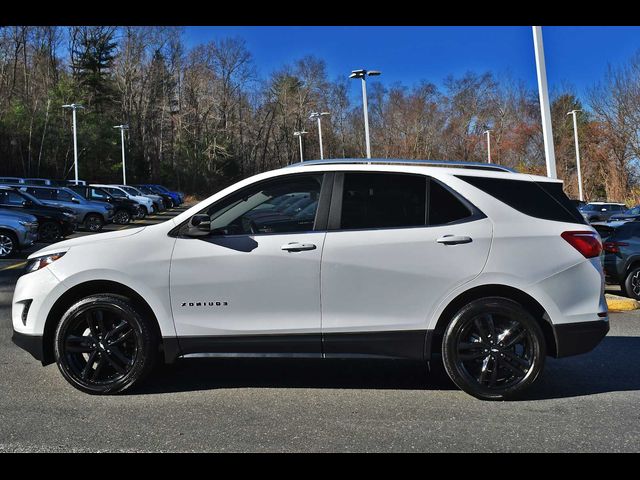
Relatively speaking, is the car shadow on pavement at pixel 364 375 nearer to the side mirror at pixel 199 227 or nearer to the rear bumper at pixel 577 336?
the rear bumper at pixel 577 336

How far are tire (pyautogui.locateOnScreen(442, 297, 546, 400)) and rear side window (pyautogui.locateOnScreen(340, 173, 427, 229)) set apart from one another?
0.83m

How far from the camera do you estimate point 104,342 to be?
15.0 ft

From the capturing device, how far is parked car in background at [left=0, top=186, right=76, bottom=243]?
18328 millimetres

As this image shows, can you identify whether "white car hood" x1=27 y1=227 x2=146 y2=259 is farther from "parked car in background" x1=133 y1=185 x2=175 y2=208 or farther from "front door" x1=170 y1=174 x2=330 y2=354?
"parked car in background" x1=133 y1=185 x2=175 y2=208

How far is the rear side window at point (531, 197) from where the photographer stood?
458cm

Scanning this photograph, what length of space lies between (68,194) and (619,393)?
22.4 meters

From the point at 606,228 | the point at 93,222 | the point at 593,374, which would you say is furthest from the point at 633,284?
the point at 93,222

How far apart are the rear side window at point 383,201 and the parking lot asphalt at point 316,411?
1395 mm

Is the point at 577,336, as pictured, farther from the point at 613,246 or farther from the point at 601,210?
the point at 601,210

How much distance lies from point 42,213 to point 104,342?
1568cm

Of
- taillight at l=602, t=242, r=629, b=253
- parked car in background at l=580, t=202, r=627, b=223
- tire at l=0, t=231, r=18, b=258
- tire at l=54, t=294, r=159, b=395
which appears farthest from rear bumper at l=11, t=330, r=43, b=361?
parked car in background at l=580, t=202, r=627, b=223

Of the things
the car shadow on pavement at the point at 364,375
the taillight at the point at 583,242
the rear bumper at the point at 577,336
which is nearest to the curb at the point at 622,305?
the car shadow on pavement at the point at 364,375
